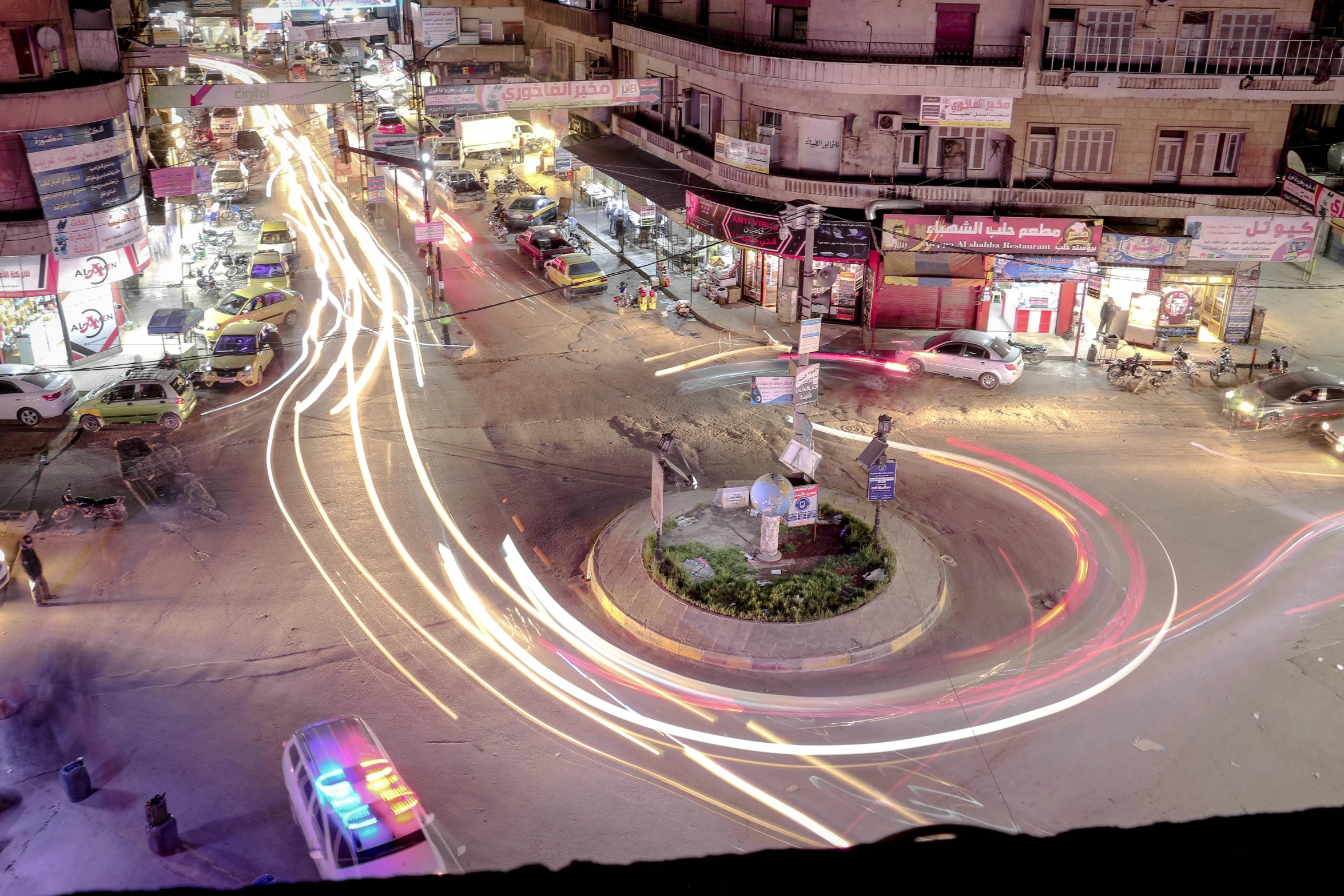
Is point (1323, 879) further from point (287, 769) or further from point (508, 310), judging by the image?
point (508, 310)

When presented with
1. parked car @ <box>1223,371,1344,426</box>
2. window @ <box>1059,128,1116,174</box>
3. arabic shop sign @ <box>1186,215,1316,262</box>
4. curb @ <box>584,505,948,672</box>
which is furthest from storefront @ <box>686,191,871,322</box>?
curb @ <box>584,505,948,672</box>

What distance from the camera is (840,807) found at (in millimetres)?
15836

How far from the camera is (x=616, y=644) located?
1989cm

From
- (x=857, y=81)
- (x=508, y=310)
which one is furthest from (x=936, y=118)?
(x=508, y=310)

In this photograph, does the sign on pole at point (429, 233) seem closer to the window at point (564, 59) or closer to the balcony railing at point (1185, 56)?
the balcony railing at point (1185, 56)

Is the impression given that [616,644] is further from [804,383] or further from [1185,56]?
[1185,56]

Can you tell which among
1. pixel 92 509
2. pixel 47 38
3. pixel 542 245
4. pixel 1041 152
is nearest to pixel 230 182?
pixel 542 245

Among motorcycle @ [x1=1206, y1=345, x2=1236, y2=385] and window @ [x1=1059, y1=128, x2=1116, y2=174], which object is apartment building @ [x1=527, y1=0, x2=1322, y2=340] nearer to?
window @ [x1=1059, y1=128, x2=1116, y2=174]

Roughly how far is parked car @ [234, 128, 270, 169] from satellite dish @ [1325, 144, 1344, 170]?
167 ft

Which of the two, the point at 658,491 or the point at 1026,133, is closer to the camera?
the point at 658,491

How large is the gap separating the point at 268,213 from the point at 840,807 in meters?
44.3

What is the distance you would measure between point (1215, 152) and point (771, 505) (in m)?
20.5

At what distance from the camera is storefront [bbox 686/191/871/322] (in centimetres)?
3331

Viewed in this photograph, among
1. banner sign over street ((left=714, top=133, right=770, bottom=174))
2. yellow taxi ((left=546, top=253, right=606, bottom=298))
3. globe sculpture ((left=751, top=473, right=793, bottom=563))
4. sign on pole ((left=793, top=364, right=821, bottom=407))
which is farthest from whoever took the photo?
yellow taxi ((left=546, top=253, right=606, bottom=298))
